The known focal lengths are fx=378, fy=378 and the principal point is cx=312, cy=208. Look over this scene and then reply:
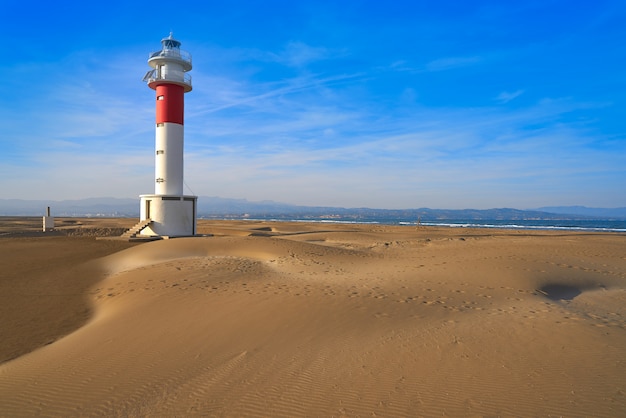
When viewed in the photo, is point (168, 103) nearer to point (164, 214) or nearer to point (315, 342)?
point (164, 214)

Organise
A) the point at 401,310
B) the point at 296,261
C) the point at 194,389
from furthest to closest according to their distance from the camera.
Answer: the point at 296,261 → the point at 401,310 → the point at 194,389

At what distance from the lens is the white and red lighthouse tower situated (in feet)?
74.5

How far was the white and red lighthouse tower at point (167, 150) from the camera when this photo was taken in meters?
22.7

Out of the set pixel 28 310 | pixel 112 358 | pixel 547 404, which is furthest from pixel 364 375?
pixel 28 310

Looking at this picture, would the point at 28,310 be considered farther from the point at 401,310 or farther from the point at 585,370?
the point at 585,370

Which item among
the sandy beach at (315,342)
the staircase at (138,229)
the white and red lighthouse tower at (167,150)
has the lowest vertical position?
the sandy beach at (315,342)

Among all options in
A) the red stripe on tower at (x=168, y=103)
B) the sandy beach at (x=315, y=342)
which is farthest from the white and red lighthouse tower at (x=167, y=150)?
the sandy beach at (x=315, y=342)

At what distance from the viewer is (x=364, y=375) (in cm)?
489

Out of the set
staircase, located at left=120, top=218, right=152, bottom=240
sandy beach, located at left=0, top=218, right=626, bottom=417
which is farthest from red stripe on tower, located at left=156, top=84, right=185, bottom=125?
sandy beach, located at left=0, top=218, right=626, bottom=417

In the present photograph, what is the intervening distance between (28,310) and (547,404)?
1074cm

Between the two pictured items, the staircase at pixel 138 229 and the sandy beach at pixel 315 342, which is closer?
the sandy beach at pixel 315 342

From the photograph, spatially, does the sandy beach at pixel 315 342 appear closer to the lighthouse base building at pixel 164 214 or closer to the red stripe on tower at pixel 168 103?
the lighthouse base building at pixel 164 214

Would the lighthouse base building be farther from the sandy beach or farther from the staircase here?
the sandy beach

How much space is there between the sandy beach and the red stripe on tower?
12.6 metres
